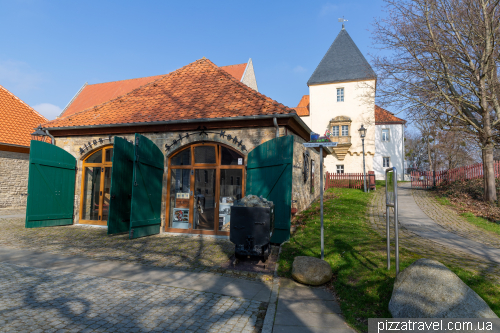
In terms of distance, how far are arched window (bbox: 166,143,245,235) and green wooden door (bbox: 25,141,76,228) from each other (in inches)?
162

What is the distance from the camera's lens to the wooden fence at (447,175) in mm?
15444

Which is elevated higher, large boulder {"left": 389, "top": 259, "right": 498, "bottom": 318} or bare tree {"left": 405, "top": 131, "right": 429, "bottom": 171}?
bare tree {"left": 405, "top": 131, "right": 429, "bottom": 171}

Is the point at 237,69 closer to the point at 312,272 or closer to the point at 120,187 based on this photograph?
the point at 120,187

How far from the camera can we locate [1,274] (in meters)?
4.97

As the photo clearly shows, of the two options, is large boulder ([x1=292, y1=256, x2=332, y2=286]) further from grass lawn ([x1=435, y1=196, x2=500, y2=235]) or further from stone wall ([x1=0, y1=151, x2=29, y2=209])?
stone wall ([x1=0, y1=151, x2=29, y2=209])

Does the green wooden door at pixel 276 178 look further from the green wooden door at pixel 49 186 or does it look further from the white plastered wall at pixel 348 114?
the white plastered wall at pixel 348 114

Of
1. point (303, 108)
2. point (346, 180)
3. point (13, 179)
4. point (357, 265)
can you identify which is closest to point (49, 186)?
point (13, 179)

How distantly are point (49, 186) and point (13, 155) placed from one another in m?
7.36

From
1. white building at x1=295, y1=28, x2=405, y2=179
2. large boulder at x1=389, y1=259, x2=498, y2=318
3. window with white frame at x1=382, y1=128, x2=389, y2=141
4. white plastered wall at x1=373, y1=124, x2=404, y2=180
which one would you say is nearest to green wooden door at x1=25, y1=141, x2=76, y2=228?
large boulder at x1=389, y1=259, x2=498, y2=318

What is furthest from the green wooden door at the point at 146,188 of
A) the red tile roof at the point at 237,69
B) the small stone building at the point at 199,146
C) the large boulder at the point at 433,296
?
the red tile roof at the point at 237,69

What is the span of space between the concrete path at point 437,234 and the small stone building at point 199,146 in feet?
12.1

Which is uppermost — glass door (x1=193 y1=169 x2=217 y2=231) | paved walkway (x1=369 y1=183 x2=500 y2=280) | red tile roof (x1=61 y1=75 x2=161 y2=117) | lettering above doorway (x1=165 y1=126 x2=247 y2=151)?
red tile roof (x1=61 y1=75 x2=161 y2=117)

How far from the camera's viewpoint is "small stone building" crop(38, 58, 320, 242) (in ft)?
27.5

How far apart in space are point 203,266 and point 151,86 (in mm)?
8885
